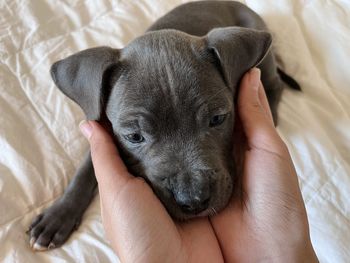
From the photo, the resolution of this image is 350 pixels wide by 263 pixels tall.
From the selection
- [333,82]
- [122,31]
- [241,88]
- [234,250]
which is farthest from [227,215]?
[122,31]

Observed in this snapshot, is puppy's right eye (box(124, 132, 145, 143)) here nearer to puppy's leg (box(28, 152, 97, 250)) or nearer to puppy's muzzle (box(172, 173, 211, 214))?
puppy's muzzle (box(172, 173, 211, 214))

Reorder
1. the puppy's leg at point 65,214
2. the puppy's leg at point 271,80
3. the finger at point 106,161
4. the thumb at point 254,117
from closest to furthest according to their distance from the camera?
the finger at point 106,161, the thumb at point 254,117, the puppy's leg at point 65,214, the puppy's leg at point 271,80

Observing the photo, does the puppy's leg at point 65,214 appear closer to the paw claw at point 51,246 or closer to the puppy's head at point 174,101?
the paw claw at point 51,246

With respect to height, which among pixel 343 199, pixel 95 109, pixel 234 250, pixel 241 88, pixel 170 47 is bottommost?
Answer: pixel 343 199

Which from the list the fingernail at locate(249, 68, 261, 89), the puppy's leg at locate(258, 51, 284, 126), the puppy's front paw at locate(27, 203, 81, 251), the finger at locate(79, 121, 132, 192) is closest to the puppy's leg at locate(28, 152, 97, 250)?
the puppy's front paw at locate(27, 203, 81, 251)

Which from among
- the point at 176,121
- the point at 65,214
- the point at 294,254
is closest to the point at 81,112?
the point at 65,214

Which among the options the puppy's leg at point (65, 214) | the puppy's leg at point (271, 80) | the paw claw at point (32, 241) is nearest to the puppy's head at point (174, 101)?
the puppy's leg at point (65, 214)

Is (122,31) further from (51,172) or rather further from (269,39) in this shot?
(269,39)
